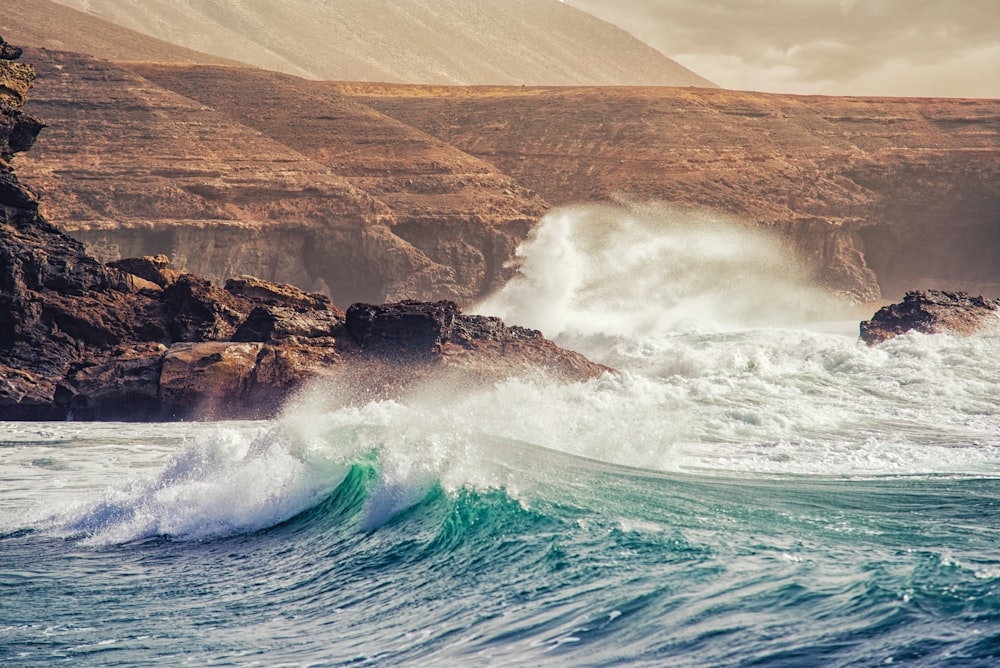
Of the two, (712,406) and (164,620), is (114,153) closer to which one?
(712,406)

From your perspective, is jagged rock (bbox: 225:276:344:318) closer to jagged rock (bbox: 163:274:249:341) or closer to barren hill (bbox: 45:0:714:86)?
jagged rock (bbox: 163:274:249:341)

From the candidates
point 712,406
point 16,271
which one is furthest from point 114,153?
point 712,406

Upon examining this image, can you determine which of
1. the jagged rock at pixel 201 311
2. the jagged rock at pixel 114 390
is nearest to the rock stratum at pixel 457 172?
the jagged rock at pixel 201 311

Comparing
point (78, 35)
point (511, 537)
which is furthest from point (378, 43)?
point (511, 537)

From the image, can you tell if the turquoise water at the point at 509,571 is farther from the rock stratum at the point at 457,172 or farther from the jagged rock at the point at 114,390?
the rock stratum at the point at 457,172

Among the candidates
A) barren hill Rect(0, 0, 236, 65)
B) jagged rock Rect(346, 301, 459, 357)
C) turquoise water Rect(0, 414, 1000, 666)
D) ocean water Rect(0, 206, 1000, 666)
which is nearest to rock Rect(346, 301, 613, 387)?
jagged rock Rect(346, 301, 459, 357)

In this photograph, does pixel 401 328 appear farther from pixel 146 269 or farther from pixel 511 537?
pixel 511 537
